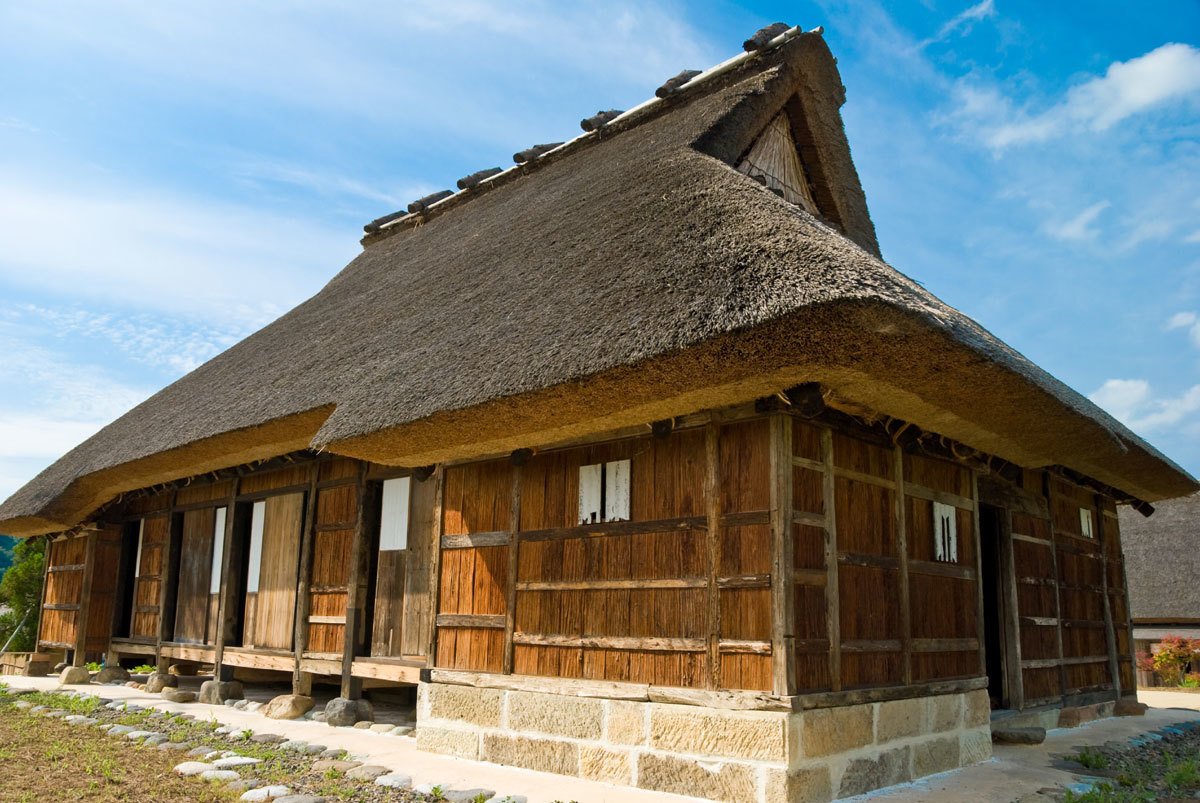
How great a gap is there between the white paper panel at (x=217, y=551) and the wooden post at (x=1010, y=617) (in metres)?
8.24

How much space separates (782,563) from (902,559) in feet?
5.06

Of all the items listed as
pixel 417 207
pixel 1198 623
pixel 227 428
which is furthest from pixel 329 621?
pixel 1198 623

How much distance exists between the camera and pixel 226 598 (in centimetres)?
1012

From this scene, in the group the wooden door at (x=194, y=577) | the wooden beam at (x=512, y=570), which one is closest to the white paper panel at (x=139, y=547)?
the wooden door at (x=194, y=577)

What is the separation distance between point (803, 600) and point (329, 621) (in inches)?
207

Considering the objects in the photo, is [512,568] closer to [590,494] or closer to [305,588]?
[590,494]

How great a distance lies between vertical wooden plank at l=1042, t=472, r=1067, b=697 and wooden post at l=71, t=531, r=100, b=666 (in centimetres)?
1163

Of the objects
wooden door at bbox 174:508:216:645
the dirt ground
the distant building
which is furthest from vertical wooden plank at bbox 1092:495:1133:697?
wooden door at bbox 174:508:216:645

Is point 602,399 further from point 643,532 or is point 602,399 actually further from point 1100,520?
point 1100,520

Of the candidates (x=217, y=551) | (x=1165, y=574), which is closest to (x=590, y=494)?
(x=217, y=551)

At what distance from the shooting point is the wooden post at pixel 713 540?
548 centimetres

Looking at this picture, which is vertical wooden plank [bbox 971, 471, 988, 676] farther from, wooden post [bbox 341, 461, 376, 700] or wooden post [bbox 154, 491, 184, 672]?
wooden post [bbox 154, 491, 184, 672]

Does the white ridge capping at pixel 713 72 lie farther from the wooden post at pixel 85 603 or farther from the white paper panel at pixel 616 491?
the wooden post at pixel 85 603

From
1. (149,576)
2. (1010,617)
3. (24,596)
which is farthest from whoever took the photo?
(24,596)
